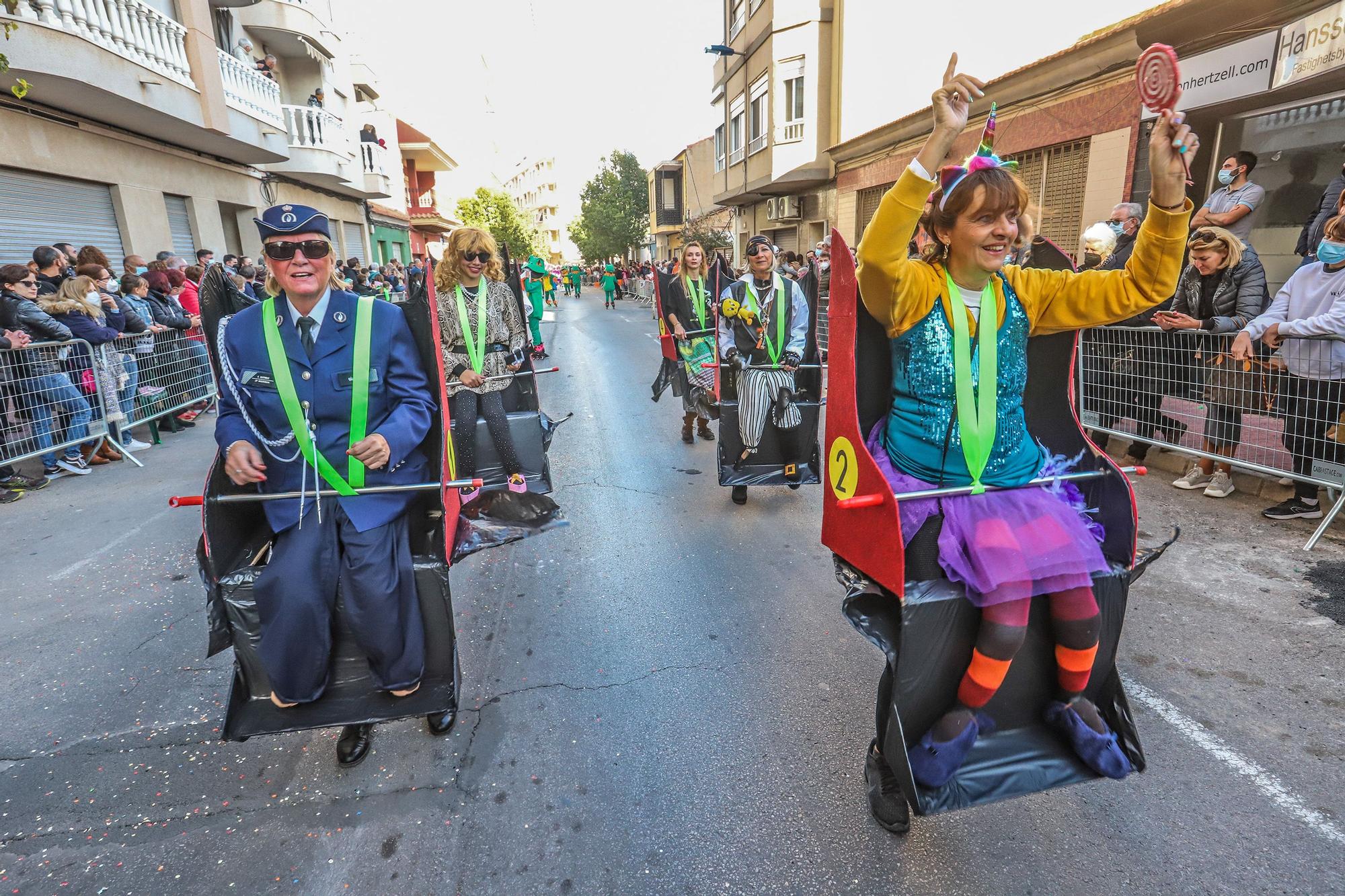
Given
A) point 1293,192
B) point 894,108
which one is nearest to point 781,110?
point 894,108

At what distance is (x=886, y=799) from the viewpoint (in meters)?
2.51

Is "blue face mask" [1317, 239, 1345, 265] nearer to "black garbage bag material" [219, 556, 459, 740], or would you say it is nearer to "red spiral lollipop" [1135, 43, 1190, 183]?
"red spiral lollipop" [1135, 43, 1190, 183]

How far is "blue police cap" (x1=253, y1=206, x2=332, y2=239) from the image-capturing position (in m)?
2.68

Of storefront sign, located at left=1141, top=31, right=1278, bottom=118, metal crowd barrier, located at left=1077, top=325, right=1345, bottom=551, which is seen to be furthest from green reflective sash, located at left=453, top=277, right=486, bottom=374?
storefront sign, located at left=1141, top=31, right=1278, bottom=118

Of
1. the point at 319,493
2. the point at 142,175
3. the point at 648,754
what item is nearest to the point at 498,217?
the point at 142,175

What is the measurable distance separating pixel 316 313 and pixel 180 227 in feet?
49.1

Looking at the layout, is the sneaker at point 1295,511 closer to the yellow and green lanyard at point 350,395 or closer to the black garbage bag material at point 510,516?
the black garbage bag material at point 510,516

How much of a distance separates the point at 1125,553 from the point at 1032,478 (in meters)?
0.37

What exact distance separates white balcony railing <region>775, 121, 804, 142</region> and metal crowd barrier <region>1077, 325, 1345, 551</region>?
18282 millimetres

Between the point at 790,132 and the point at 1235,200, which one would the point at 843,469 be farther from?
the point at 790,132

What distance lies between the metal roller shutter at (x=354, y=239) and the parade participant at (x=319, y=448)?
82.1ft

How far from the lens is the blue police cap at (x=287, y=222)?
2684 mm

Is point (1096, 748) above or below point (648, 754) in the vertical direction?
above

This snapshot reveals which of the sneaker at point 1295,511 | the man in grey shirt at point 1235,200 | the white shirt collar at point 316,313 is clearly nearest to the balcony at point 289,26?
the white shirt collar at point 316,313
